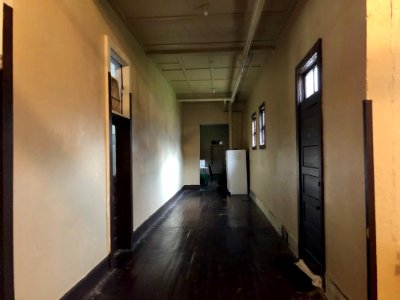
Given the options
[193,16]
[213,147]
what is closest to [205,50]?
[193,16]

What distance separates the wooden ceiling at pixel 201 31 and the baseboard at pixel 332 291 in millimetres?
3069

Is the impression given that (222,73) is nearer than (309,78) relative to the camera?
No

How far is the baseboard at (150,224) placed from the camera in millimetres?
4316

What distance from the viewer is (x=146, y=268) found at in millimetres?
3406

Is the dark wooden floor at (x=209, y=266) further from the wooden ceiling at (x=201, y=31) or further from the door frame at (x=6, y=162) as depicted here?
the wooden ceiling at (x=201, y=31)

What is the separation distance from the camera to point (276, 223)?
4.98 meters

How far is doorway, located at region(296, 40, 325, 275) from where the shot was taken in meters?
2.78

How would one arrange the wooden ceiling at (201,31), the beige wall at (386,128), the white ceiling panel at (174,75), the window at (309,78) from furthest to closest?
the white ceiling panel at (174,75), the wooden ceiling at (201,31), the window at (309,78), the beige wall at (386,128)

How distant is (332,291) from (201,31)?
365cm

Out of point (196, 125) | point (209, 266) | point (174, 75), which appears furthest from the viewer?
point (196, 125)

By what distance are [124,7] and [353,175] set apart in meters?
3.21

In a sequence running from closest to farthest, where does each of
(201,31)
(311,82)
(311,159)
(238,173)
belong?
(311,159) < (311,82) < (201,31) < (238,173)

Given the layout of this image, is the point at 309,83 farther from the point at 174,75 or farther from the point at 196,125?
the point at 196,125

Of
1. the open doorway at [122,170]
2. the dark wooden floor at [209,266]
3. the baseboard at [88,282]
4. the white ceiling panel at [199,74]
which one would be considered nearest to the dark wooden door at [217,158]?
the white ceiling panel at [199,74]
